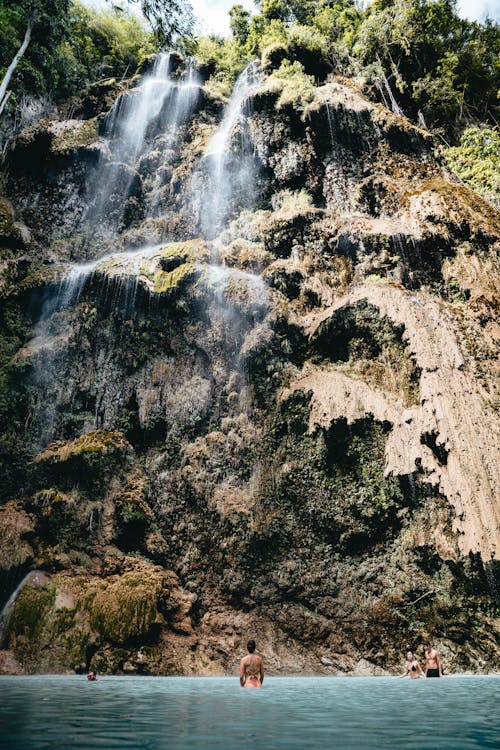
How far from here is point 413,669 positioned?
9633 millimetres

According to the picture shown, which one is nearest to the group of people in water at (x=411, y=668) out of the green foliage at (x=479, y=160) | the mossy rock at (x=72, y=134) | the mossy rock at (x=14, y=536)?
the mossy rock at (x=14, y=536)

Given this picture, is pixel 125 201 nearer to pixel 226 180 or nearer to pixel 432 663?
pixel 226 180

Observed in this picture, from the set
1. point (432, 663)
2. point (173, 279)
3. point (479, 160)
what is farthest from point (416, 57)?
point (432, 663)

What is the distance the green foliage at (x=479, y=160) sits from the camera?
16.8m

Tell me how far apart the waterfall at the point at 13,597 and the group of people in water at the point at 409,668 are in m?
2.86

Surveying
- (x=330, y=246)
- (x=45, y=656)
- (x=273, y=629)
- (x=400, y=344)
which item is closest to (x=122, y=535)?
(x=45, y=656)

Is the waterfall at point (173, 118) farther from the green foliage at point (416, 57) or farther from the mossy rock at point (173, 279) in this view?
the mossy rock at point (173, 279)


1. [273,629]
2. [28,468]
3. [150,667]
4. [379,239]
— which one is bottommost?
[150,667]

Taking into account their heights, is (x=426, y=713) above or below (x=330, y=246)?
below

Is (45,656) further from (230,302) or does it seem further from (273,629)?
(230,302)

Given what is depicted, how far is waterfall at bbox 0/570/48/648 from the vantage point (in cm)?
1080

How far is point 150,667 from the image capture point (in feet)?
34.8

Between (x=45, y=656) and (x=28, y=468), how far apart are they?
538 centimetres

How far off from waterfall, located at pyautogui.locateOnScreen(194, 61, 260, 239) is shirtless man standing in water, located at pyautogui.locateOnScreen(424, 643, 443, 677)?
1484 cm
